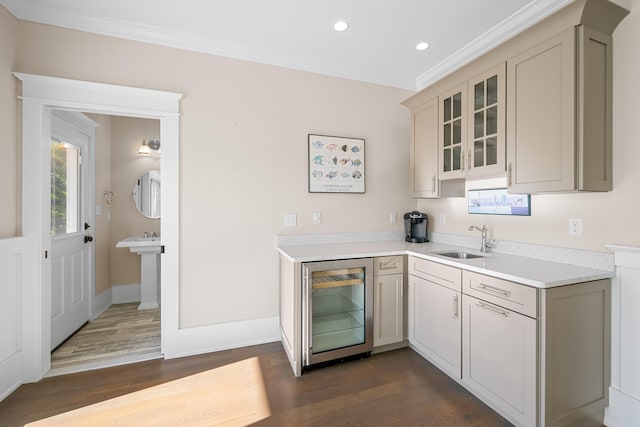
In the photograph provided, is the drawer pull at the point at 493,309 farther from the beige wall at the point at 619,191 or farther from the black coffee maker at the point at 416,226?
the black coffee maker at the point at 416,226

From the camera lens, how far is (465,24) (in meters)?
2.26

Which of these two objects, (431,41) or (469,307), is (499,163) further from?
(431,41)

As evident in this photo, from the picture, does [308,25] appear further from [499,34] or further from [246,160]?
[499,34]

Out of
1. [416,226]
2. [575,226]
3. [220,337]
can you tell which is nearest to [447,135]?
[416,226]

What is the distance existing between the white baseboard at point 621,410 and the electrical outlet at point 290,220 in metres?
2.49

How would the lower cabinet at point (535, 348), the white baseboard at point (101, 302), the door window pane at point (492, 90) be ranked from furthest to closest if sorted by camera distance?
the white baseboard at point (101, 302), the door window pane at point (492, 90), the lower cabinet at point (535, 348)

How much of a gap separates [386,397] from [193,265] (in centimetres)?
189

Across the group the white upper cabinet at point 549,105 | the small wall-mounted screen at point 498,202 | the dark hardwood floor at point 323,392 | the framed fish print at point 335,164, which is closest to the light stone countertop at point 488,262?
the small wall-mounted screen at point 498,202

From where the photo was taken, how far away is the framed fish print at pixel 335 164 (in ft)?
9.30

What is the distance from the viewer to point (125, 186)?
3.77 m

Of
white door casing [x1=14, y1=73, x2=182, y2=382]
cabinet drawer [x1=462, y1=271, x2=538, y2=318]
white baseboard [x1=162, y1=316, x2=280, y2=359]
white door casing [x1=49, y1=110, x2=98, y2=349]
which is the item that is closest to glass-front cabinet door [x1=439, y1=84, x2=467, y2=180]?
cabinet drawer [x1=462, y1=271, x2=538, y2=318]

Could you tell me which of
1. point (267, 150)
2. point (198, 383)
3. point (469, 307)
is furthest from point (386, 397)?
point (267, 150)

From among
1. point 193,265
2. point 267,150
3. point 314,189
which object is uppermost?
point 267,150

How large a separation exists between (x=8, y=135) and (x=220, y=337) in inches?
87.8
